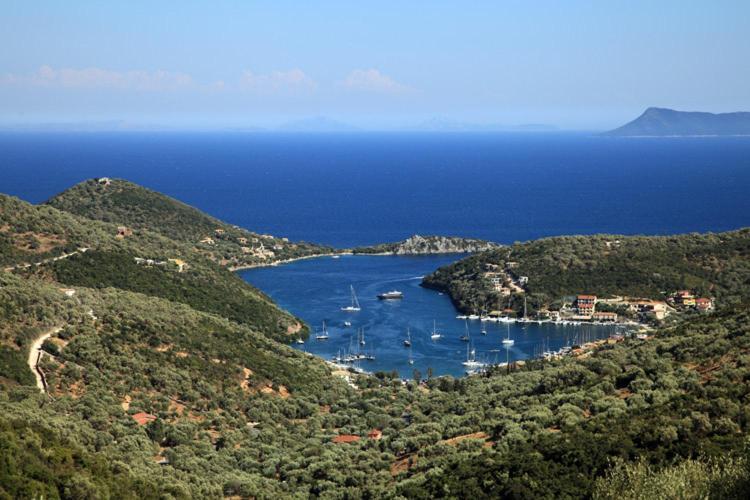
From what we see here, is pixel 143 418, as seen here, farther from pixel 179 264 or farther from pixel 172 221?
pixel 172 221

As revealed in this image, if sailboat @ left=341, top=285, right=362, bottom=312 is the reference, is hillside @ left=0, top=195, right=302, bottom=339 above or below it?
above

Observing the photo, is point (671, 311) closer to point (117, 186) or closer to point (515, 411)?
point (515, 411)

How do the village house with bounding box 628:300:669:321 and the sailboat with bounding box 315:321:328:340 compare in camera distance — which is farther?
the village house with bounding box 628:300:669:321

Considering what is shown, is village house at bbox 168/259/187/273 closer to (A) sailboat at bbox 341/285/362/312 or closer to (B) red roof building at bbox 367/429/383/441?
(A) sailboat at bbox 341/285/362/312

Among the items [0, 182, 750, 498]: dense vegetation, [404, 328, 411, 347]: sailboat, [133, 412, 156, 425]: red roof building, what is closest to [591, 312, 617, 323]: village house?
[404, 328, 411, 347]: sailboat

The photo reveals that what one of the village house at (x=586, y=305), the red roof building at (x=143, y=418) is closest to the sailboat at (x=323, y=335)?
the village house at (x=586, y=305)

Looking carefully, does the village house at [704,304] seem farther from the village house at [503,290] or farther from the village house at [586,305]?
the village house at [503,290]
